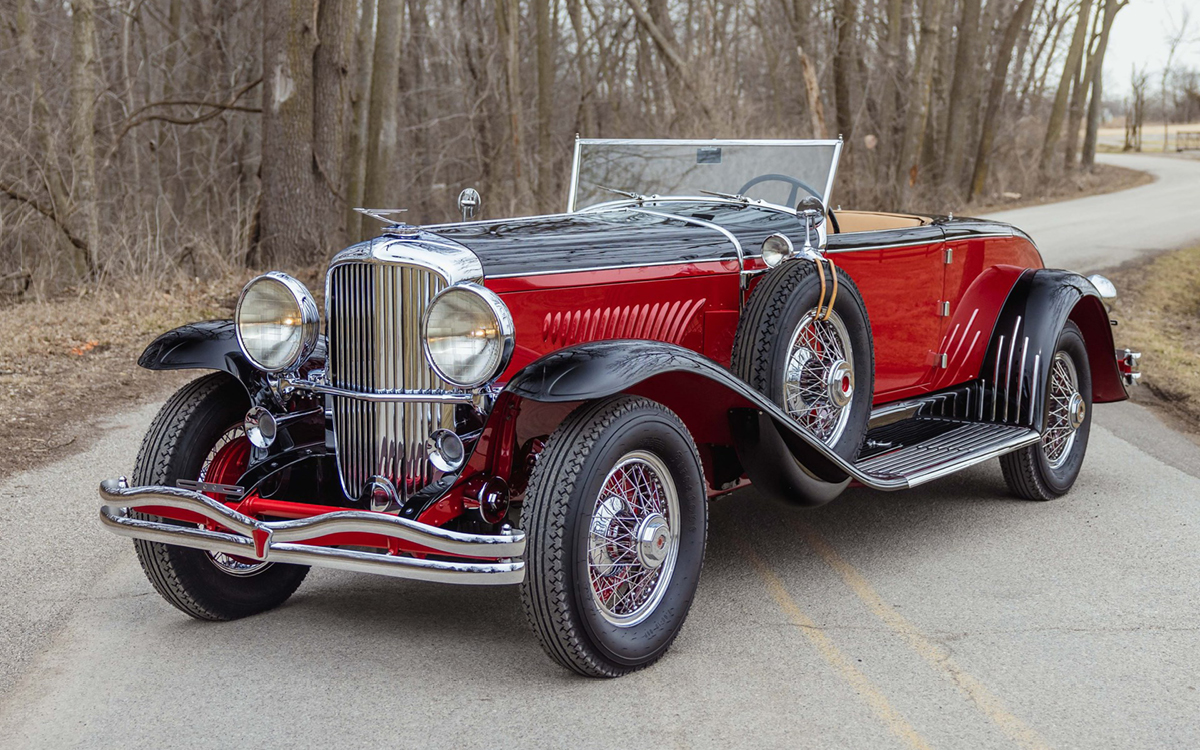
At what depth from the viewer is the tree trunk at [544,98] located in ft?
62.6

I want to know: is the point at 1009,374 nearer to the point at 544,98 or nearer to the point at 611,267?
the point at 611,267

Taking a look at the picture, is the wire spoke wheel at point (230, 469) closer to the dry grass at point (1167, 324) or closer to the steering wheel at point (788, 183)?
the steering wheel at point (788, 183)

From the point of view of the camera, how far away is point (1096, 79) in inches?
1403

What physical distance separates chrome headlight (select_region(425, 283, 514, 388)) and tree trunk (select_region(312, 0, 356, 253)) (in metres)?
9.84

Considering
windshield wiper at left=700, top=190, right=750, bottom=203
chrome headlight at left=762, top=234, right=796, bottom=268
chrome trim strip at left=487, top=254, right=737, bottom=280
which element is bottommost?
chrome trim strip at left=487, top=254, right=737, bottom=280

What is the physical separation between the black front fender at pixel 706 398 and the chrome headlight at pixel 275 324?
0.89 meters

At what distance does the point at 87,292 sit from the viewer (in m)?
10.7

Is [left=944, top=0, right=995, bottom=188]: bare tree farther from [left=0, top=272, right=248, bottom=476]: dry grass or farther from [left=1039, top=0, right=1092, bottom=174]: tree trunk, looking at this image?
[left=0, top=272, right=248, bottom=476]: dry grass

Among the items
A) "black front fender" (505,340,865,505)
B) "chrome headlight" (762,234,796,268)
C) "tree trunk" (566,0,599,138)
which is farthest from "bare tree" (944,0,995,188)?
"black front fender" (505,340,865,505)

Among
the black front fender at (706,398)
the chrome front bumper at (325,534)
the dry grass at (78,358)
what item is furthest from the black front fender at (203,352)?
the dry grass at (78,358)

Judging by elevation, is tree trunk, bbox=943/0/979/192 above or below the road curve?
above

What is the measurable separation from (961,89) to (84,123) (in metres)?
16.8

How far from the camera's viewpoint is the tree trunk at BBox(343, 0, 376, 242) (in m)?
15.3

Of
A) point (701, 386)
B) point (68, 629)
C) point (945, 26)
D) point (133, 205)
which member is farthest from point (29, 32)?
point (945, 26)
